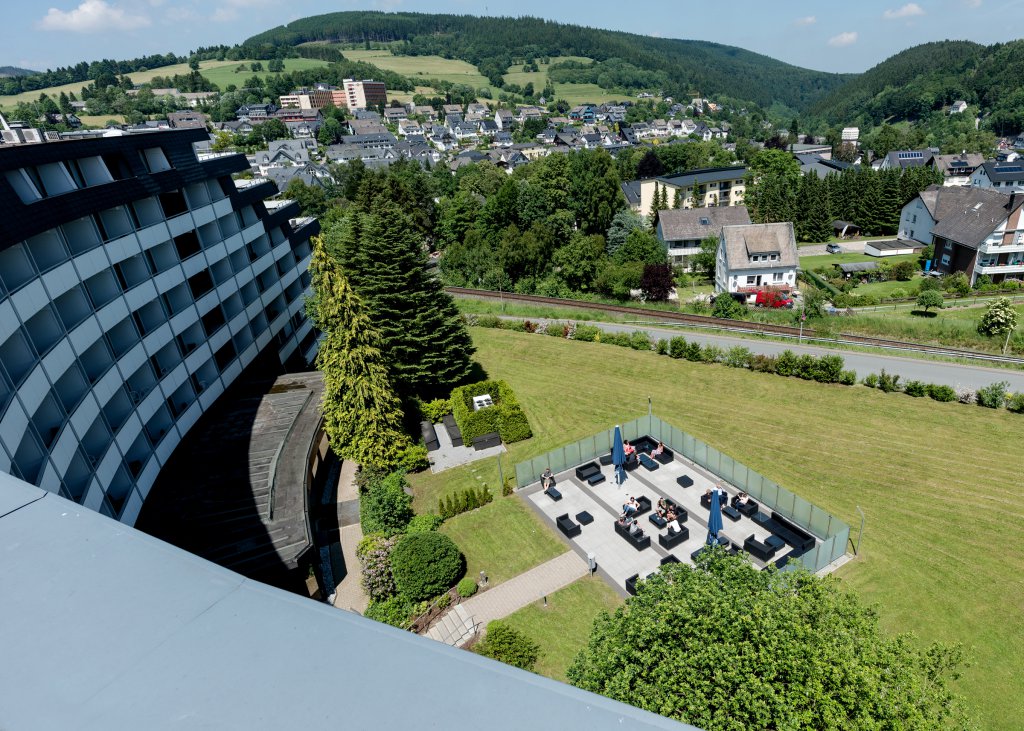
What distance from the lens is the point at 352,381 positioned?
88.8ft

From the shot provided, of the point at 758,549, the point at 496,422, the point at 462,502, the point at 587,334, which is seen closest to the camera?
the point at 758,549

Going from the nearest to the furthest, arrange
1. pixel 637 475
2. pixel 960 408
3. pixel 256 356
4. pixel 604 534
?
pixel 604 534 → pixel 637 475 → pixel 960 408 → pixel 256 356

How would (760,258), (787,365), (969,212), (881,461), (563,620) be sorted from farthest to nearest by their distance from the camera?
1. (969,212)
2. (760,258)
3. (787,365)
4. (881,461)
5. (563,620)

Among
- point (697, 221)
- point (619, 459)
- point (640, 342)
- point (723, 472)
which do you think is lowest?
point (723, 472)

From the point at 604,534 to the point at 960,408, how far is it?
2376 cm

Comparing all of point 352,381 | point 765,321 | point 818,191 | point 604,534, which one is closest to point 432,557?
point 604,534

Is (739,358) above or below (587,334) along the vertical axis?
above

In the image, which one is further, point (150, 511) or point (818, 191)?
point (818, 191)

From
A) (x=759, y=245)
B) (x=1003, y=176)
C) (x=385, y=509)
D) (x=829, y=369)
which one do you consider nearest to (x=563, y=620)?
(x=385, y=509)

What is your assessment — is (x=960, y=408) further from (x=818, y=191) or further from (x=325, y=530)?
(x=818, y=191)

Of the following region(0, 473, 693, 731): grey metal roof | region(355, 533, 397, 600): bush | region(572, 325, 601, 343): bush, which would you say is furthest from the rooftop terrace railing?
region(0, 473, 693, 731): grey metal roof

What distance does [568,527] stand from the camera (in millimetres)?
25000

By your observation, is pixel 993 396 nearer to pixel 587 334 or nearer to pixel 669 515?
pixel 669 515

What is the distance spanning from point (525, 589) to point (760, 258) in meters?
47.8
